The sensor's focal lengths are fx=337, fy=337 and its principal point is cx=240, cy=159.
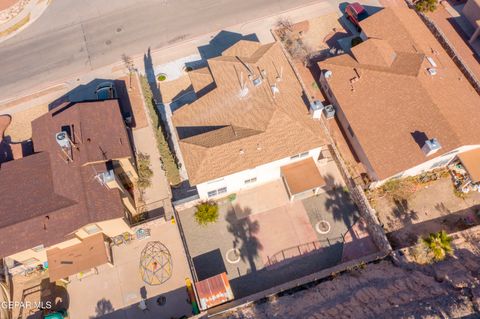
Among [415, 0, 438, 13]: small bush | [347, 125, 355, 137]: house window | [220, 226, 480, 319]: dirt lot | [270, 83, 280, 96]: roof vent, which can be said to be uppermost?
[415, 0, 438, 13]: small bush

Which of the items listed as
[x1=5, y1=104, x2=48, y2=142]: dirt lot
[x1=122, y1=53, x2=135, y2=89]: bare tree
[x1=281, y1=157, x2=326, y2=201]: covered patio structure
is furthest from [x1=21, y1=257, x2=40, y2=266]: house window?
[x1=281, y1=157, x2=326, y2=201]: covered patio structure

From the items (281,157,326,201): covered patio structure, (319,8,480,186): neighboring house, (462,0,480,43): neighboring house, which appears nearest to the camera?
(319,8,480,186): neighboring house

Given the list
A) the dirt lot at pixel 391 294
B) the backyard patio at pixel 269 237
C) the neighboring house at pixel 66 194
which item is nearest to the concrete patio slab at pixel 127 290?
the backyard patio at pixel 269 237

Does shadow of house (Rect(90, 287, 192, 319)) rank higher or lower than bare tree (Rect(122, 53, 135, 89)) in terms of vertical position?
lower

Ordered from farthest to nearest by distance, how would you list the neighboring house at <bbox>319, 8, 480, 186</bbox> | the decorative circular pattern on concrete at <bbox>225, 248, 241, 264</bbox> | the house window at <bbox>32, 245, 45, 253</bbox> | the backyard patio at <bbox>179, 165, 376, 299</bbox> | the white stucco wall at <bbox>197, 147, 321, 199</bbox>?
the white stucco wall at <bbox>197, 147, 321, 199</bbox> → the decorative circular pattern on concrete at <bbox>225, 248, 241, 264</bbox> → the neighboring house at <bbox>319, 8, 480, 186</bbox> → the backyard patio at <bbox>179, 165, 376, 299</bbox> → the house window at <bbox>32, 245, 45, 253</bbox>

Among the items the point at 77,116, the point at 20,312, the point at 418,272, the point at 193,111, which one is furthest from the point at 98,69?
the point at 418,272

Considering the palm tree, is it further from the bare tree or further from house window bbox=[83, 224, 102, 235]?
the bare tree

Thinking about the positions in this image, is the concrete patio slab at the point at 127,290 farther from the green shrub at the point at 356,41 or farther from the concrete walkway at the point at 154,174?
the green shrub at the point at 356,41
